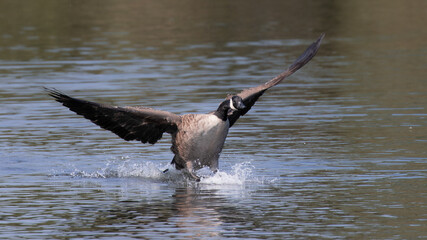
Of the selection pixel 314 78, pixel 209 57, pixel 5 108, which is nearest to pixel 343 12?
pixel 209 57

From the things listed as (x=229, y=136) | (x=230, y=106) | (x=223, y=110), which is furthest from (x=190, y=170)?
(x=229, y=136)

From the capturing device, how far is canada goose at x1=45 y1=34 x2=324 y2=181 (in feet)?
48.3

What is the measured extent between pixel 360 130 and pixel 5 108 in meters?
8.50

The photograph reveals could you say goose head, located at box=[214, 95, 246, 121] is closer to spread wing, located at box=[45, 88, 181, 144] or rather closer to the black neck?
the black neck

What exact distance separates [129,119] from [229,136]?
12.9 ft

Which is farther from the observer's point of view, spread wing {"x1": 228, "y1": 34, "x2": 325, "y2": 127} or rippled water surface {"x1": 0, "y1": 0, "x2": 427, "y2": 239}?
spread wing {"x1": 228, "y1": 34, "x2": 325, "y2": 127}

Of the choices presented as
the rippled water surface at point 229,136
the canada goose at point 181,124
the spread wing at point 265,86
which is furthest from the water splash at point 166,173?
the spread wing at point 265,86

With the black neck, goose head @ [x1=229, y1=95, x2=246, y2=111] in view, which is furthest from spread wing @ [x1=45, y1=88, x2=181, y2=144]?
goose head @ [x1=229, y1=95, x2=246, y2=111]

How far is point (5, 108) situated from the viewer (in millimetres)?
22547

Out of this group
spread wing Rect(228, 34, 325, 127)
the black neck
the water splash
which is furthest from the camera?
spread wing Rect(228, 34, 325, 127)

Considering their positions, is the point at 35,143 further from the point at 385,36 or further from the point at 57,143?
the point at 385,36

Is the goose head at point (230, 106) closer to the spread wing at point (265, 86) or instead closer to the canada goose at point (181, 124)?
the canada goose at point (181, 124)

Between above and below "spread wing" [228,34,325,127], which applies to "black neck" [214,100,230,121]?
below

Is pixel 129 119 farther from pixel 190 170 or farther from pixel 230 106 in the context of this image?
pixel 230 106
